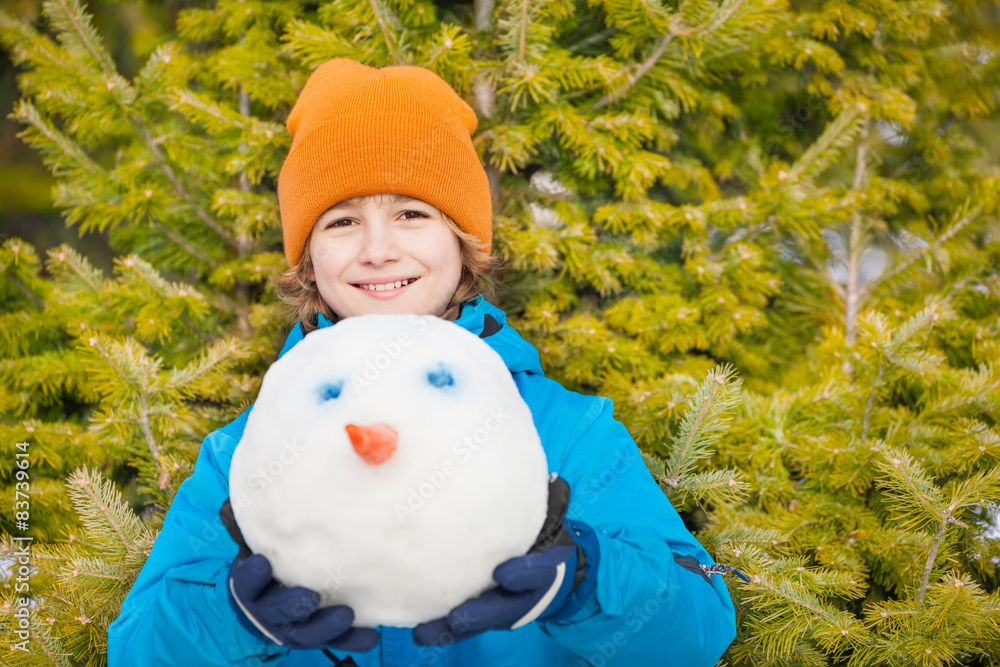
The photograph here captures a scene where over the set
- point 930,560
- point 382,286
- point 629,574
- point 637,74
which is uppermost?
point 637,74

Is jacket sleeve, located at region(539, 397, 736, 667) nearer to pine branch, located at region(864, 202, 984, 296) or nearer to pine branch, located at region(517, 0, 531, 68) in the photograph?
pine branch, located at region(517, 0, 531, 68)

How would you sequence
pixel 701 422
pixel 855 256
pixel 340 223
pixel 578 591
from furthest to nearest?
pixel 855 256 → pixel 340 223 → pixel 701 422 → pixel 578 591

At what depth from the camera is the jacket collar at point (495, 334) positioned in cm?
146

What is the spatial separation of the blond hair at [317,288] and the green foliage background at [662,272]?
23 cm

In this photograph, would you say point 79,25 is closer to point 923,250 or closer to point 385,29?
point 385,29

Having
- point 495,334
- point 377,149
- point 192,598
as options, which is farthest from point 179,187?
point 192,598

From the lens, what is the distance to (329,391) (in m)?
0.94

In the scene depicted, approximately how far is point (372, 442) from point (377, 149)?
2.88 feet

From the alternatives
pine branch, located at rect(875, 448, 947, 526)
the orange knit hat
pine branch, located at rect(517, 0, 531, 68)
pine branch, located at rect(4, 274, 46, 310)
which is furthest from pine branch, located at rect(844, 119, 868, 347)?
pine branch, located at rect(4, 274, 46, 310)

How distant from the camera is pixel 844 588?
1.46 meters

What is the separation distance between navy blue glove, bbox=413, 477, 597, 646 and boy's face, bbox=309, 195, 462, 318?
708 millimetres

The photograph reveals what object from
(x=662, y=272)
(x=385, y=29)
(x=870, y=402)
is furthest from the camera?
(x=662, y=272)

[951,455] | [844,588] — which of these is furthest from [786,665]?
[951,455]

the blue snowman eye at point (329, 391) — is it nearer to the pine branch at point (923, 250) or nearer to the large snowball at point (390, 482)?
the large snowball at point (390, 482)
